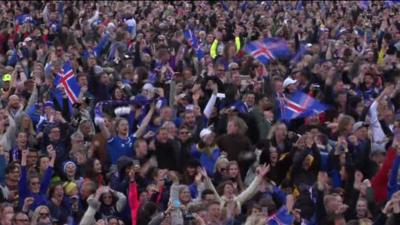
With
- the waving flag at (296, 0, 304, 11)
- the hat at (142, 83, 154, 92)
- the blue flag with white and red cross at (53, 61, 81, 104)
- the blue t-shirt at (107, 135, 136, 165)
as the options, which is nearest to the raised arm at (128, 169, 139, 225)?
the blue t-shirt at (107, 135, 136, 165)

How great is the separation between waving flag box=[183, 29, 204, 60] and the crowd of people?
0.14ft

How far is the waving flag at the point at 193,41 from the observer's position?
19.1 m

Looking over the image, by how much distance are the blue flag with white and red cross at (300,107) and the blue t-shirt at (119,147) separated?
253 centimetres

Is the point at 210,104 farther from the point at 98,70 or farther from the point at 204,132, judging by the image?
the point at 98,70

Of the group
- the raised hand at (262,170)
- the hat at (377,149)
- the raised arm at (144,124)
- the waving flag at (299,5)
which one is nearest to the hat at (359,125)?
the hat at (377,149)

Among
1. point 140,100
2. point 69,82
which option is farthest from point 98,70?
point 140,100

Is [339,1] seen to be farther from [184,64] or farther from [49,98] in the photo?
[49,98]

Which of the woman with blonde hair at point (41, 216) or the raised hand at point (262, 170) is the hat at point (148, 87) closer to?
the raised hand at point (262, 170)

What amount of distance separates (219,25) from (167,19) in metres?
2.01

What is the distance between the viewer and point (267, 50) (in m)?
18.4

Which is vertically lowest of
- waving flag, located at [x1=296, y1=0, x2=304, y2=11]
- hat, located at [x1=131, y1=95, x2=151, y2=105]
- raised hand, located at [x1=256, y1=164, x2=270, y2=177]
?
waving flag, located at [x1=296, y1=0, x2=304, y2=11]

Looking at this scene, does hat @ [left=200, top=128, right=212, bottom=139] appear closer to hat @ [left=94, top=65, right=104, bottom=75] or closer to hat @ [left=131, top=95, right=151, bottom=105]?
hat @ [left=131, top=95, right=151, bottom=105]

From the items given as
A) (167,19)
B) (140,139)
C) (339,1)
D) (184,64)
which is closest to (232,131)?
(140,139)

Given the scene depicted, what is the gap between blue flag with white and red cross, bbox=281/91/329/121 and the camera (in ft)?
47.6
